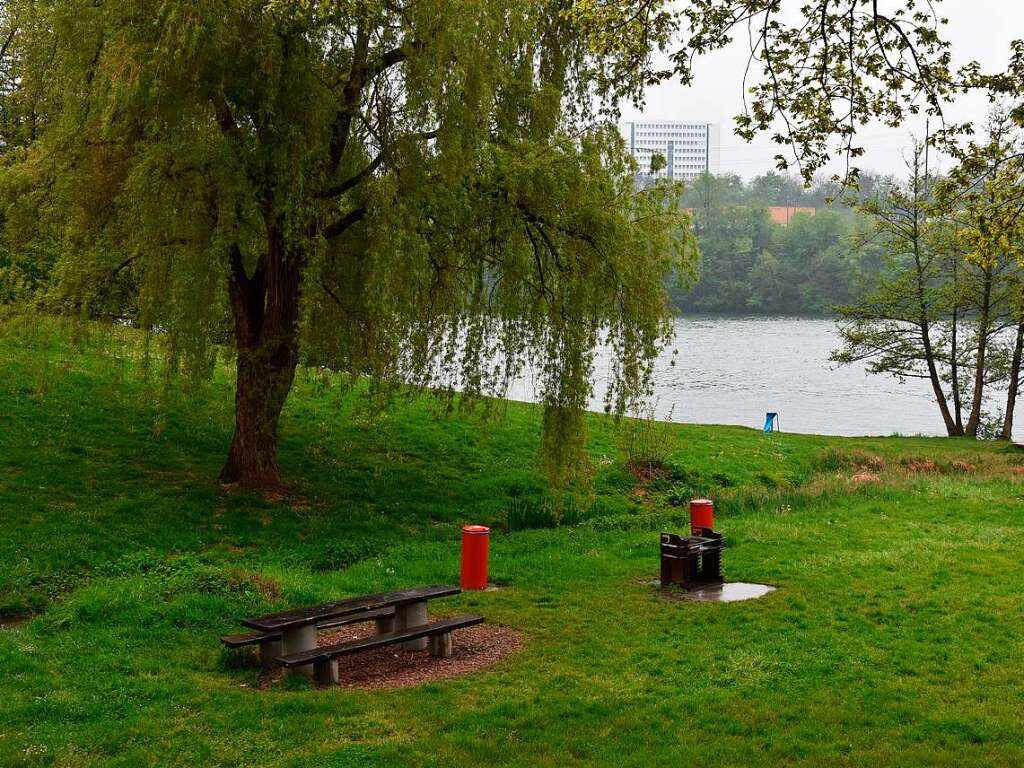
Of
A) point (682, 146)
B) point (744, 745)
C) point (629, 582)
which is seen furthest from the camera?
point (682, 146)

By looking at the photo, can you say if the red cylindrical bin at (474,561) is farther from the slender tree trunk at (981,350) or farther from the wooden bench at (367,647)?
the slender tree trunk at (981,350)

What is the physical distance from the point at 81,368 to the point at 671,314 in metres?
13.9

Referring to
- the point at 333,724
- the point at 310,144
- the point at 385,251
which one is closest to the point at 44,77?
the point at 310,144

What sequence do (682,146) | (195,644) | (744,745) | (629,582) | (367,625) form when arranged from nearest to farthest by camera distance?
1. (744,745)
2. (195,644)
3. (367,625)
4. (629,582)
5. (682,146)

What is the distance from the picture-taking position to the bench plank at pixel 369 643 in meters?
8.29

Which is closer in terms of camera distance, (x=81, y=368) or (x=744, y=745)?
(x=744, y=745)

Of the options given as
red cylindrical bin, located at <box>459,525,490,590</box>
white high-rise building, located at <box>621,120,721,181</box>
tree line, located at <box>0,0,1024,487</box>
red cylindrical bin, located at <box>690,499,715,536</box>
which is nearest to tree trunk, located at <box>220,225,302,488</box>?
tree line, located at <box>0,0,1024,487</box>

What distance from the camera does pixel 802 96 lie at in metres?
9.88

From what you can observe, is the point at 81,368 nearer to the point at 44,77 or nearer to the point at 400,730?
the point at 44,77

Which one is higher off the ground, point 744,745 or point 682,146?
point 682,146

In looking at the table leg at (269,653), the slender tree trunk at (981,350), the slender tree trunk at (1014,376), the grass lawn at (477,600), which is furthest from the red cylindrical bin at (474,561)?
the slender tree trunk at (1014,376)

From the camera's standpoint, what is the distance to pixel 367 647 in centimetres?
862

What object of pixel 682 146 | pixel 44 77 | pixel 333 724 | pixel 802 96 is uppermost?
pixel 682 146

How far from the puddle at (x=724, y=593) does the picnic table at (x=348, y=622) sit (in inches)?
122
